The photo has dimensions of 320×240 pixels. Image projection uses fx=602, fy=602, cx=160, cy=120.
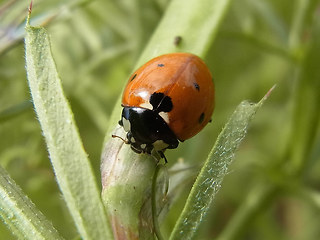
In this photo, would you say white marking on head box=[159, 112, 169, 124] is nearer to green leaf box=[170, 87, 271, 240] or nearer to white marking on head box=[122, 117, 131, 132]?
white marking on head box=[122, 117, 131, 132]

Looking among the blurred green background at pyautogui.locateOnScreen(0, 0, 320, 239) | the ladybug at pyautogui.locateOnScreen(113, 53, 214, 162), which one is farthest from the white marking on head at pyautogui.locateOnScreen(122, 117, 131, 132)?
the blurred green background at pyautogui.locateOnScreen(0, 0, 320, 239)

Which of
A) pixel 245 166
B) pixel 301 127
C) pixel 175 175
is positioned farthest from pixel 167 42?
pixel 245 166

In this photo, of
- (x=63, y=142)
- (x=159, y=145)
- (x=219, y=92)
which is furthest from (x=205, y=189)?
(x=219, y=92)

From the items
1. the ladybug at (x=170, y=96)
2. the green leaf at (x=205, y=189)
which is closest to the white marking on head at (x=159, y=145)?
the ladybug at (x=170, y=96)

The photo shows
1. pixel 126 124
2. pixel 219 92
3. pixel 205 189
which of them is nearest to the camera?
pixel 205 189

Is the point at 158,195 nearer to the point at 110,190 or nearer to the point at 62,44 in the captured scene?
the point at 110,190

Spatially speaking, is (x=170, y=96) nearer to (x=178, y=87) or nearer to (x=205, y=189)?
(x=178, y=87)
